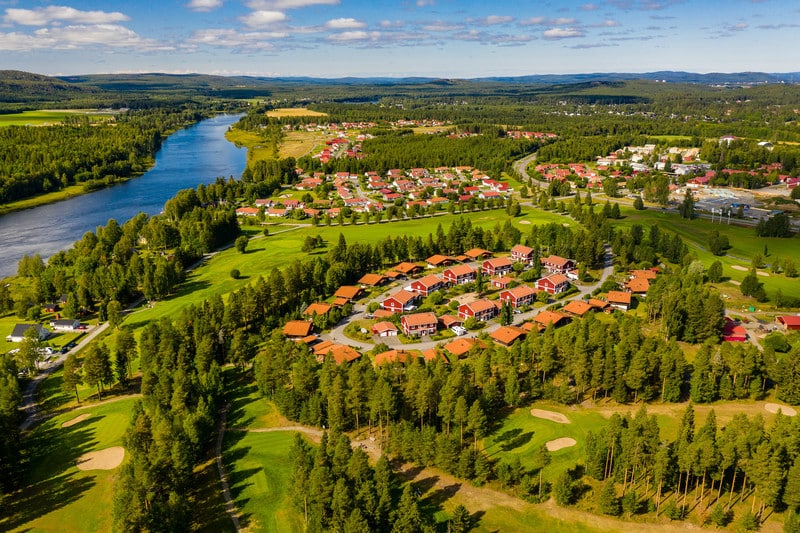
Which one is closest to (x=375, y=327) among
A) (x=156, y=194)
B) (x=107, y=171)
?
(x=156, y=194)

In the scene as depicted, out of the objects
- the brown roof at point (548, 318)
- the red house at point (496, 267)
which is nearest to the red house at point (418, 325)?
the brown roof at point (548, 318)

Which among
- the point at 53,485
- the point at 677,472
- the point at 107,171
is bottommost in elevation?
the point at 53,485

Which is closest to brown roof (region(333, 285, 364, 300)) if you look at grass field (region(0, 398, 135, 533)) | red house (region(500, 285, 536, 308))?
red house (region(500, 285, 536, 308))

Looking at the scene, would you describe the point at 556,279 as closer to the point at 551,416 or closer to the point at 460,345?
the point at 460,345

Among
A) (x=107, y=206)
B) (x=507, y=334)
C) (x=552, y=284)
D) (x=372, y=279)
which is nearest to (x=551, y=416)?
(x=507, y=334)

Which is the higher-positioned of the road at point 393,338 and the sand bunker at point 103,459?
the road at point 393,338

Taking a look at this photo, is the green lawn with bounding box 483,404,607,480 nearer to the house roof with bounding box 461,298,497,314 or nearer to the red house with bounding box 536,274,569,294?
the house roof with bounding box 461,298,497,314

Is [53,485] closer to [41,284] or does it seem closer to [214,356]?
[214,356]

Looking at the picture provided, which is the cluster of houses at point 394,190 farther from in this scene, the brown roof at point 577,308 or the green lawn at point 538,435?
the green lawn at point 538,435
